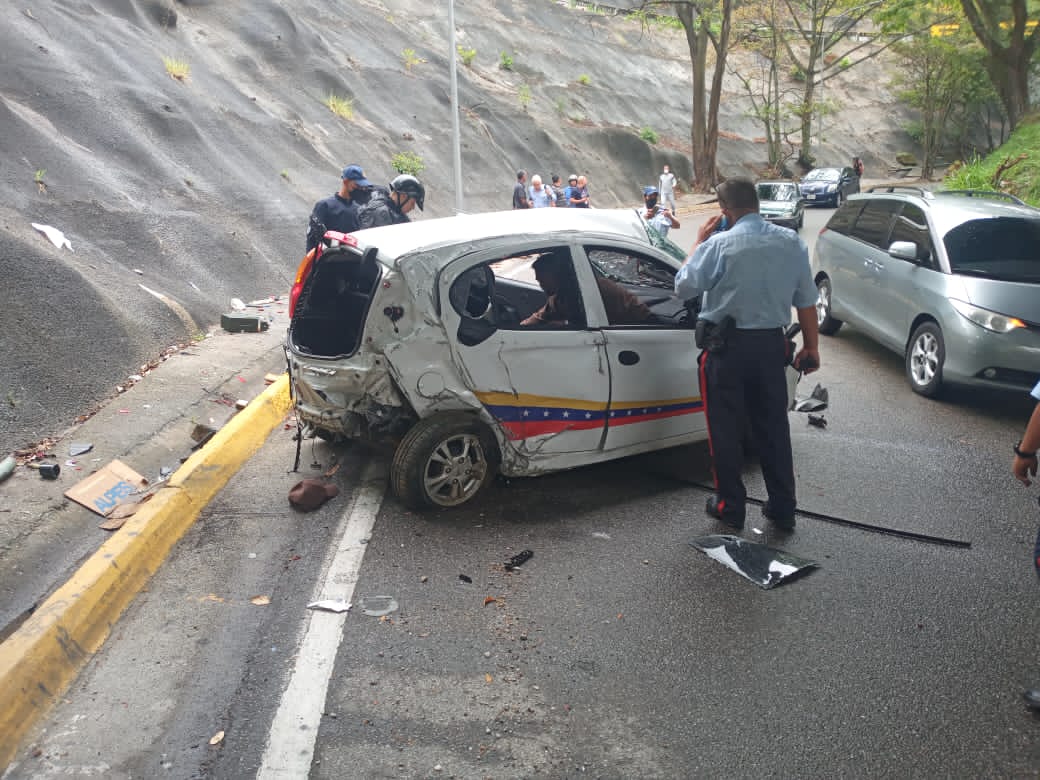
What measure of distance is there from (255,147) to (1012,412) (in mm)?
14795

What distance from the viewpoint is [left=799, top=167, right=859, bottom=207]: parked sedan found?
114ft

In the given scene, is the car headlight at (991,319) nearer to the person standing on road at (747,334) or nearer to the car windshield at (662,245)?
the car windshield at (662,245)

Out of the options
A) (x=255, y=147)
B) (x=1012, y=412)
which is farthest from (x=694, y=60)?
(x=1012, y=412)

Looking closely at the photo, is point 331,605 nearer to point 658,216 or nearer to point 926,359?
point 926,359

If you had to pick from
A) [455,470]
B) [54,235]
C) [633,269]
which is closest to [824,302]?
[633,269]

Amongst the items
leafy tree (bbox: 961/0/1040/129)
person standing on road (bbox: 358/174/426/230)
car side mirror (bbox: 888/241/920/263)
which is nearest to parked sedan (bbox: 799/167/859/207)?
leafy tree (bbox: 961/0/1040/129)

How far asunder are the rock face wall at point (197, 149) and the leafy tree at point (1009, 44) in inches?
589

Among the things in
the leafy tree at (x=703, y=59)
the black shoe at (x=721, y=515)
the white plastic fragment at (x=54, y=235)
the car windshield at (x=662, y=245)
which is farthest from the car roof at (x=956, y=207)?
the leafy tree at (x=703, y=59)

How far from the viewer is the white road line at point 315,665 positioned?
3.02 metres

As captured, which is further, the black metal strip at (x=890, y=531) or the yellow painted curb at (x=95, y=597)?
the black metal strip at (x=890, y=531)

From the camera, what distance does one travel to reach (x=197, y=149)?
1489 cm

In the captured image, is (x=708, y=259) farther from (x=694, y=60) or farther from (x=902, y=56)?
(x=902, y=56)

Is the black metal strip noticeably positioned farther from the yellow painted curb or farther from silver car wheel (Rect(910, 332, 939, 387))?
the yellow painted curb

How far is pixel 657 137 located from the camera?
1786 inches
